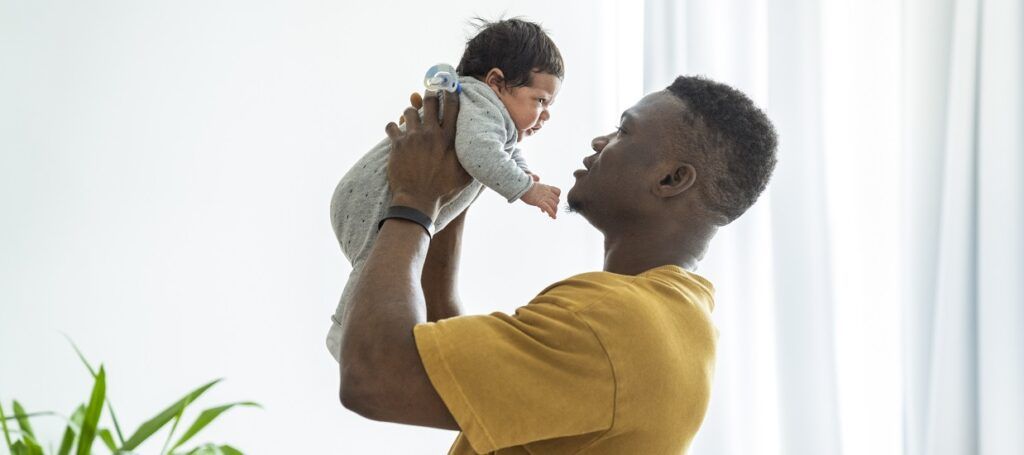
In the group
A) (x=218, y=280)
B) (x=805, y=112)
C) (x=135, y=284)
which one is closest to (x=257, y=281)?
(x=218, y=280)

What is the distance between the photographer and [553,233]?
9.92ft

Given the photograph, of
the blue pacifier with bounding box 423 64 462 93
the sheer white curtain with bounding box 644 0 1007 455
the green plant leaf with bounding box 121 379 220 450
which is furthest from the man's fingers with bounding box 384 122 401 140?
the sheer white curtain with bounding box 644 0 1007 455

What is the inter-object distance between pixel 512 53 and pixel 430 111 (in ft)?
0.76

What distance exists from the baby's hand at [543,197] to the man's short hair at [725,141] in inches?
9.0

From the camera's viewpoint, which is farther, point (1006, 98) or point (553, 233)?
point (553, 233)

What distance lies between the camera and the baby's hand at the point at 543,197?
61.4 inches

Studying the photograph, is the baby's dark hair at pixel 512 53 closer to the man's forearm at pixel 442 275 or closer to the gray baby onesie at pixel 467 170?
the gray baby onesie at pixel 467 170

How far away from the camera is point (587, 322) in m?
1.17

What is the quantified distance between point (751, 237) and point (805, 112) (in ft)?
1.22

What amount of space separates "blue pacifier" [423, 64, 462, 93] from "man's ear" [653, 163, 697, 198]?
1.12 ft

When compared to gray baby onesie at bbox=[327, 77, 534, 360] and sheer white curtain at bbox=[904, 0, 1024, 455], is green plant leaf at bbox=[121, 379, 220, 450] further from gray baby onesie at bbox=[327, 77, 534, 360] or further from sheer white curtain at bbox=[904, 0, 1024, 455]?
sheer white curtain at bbox=[904, 0, 1024, 455]

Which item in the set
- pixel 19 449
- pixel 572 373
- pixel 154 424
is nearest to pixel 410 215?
pixel 572 373

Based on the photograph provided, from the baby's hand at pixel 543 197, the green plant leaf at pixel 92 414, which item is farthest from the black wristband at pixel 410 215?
the green plant leaf at pixel 92 414

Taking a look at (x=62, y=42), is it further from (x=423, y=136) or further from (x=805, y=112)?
(x=805, y=112)
